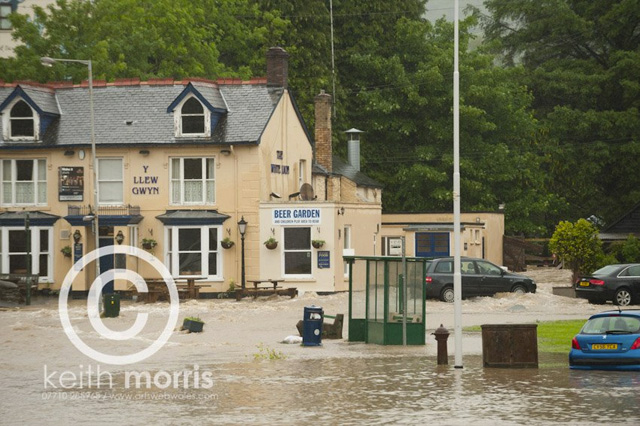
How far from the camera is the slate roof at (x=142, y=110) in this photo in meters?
51.7

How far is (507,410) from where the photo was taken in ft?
62.1

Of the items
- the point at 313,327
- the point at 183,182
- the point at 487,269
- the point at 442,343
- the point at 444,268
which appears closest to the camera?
the point at 442,343

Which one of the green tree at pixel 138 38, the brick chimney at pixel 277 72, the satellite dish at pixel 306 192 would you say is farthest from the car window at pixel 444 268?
the green tree at pixel 138 38

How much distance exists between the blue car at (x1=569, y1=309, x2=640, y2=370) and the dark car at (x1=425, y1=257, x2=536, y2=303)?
2083 cm

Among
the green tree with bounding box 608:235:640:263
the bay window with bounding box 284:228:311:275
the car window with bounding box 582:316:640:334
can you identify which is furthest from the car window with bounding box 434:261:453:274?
the car window with bounding box 582:316:640:334

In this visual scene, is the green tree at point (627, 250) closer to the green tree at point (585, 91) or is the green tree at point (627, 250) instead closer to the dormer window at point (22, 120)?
the green tree at point (585, 91)

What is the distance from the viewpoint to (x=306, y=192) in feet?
181

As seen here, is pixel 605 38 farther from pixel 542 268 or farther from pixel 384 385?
pixel 384 385

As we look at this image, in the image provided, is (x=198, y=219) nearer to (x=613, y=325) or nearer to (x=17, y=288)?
(x=17, y=288)

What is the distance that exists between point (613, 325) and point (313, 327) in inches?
318

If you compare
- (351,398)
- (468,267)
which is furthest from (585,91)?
(351,398)

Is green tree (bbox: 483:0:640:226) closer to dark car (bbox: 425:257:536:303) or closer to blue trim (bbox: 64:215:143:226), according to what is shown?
dark car (bbox: 425:257:536:303)

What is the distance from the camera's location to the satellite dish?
180ft

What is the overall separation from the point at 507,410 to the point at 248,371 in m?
7.34
